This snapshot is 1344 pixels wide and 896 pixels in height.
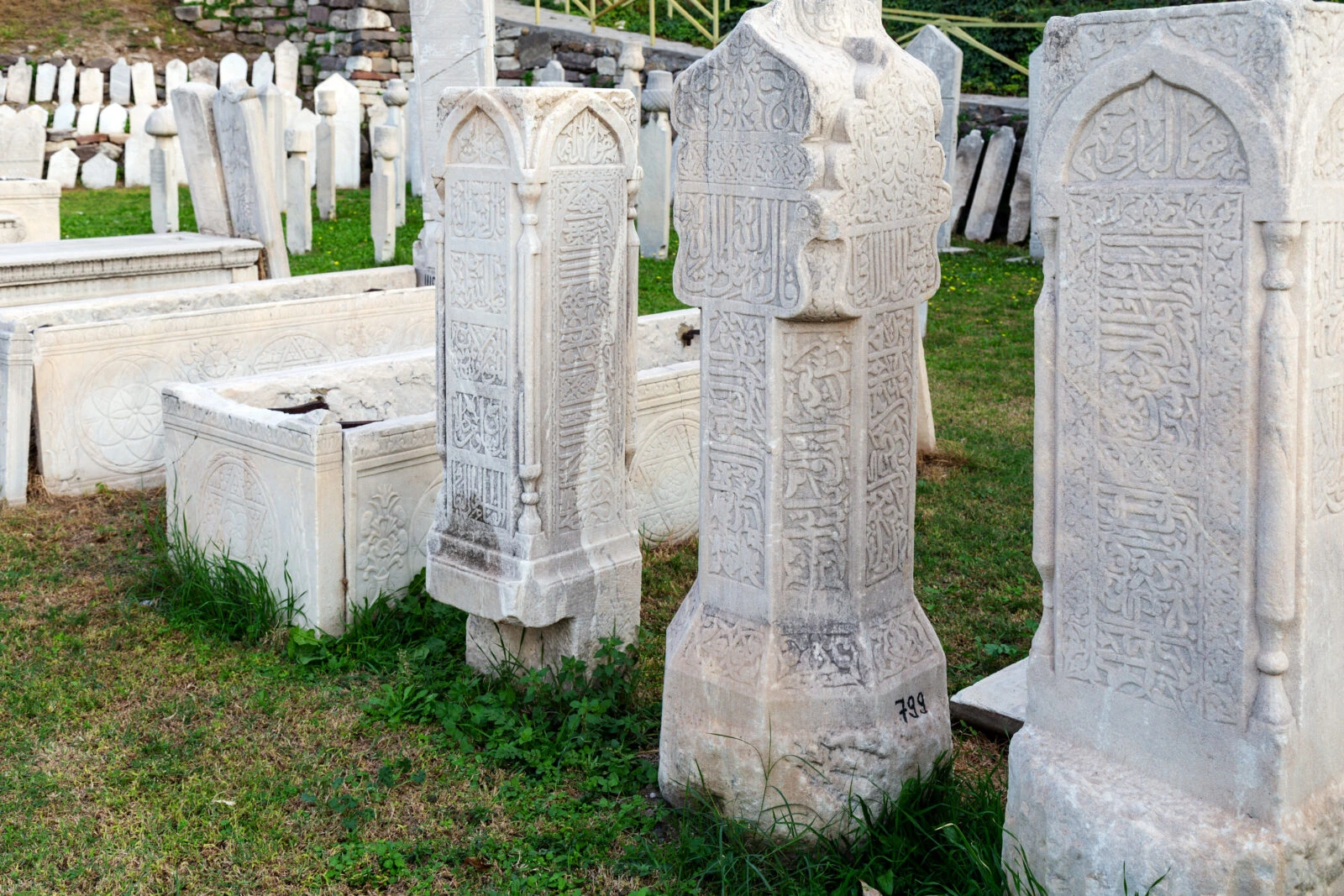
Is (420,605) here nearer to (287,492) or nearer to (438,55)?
(287,492)

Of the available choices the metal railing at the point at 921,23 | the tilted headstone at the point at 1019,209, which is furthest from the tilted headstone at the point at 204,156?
the metal railing at the point at 921,23

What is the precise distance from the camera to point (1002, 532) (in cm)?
561

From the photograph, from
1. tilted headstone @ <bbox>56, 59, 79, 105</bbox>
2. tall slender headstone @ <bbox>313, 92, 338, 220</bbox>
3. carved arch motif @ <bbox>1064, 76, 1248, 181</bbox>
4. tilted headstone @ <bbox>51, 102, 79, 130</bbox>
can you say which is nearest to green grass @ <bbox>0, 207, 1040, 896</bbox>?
carved arch motif @ <bbox>1064, 76, 1248, 181</bbox>

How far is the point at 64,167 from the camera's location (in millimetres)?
15461

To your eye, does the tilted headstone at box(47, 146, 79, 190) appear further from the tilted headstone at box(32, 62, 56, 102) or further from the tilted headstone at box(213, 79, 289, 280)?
the tilted headstone at box(213, 79, 289, 280)

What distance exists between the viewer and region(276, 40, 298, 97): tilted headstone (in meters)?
17.5

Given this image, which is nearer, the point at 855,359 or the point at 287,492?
the point at 855,359

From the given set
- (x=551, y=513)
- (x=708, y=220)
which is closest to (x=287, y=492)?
(x=551, y=513)

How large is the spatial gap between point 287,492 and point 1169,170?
10.0ft

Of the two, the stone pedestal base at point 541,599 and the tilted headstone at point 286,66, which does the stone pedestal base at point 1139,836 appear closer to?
the stone pedestal base at point 541,599

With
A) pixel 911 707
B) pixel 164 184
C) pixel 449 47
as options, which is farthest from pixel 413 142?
pixel 911 707

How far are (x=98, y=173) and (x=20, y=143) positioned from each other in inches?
123

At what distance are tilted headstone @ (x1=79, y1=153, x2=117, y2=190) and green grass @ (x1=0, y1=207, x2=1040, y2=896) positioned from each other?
11.0 metres

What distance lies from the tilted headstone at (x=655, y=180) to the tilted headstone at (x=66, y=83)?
28.2 feet
